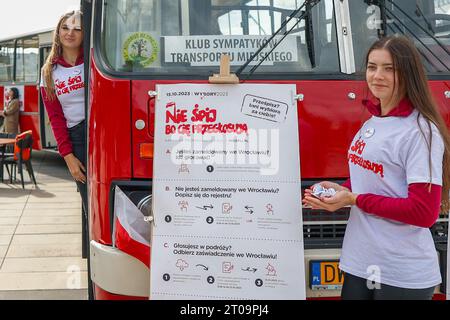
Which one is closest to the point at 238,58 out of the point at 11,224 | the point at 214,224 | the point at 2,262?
the point at 214,224

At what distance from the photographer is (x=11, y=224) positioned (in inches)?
311

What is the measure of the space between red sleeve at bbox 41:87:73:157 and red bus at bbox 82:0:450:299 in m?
0.58

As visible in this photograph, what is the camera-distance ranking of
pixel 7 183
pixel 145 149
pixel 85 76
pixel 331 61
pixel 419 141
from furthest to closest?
pixel 7 183 → pixel 85 76 → pixel 331 61 → pixel 145 149 → pixel 419 141

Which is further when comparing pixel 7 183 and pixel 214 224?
pixel 7 183

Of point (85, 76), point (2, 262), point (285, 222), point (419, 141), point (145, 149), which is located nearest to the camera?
point (419, 141)

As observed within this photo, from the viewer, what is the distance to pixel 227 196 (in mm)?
3045

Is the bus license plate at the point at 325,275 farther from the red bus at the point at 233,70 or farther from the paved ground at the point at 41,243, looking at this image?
the paved ground at the point at 41,243

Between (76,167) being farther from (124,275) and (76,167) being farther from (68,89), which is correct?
(124,275)

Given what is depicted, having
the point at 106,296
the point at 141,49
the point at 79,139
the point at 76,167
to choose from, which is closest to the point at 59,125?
the point at 79,139

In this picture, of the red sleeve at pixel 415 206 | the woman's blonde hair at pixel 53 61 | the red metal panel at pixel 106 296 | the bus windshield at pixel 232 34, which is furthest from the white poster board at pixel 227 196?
the woman's blonde hair at pixel 53 61

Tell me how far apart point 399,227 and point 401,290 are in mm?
246

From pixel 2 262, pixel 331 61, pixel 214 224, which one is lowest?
pixel 2 262

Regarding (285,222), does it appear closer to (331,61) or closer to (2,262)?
(331,61)

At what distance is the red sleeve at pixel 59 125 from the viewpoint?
13.4 ft
